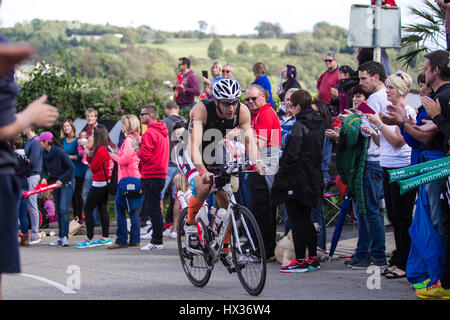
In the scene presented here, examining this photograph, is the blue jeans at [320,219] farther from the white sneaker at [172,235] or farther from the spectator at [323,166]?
the white sneaker at [172,235]

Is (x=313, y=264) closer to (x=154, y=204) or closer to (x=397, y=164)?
(x=397, y=164)

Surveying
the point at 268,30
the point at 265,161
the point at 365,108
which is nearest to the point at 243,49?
the point at 268,30

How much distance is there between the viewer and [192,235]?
312 inches

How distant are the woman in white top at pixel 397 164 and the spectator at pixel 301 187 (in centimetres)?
89

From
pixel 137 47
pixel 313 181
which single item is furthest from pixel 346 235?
pixel 137 47

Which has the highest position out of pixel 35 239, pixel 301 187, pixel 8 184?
pixel 8 184

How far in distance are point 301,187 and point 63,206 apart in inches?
209

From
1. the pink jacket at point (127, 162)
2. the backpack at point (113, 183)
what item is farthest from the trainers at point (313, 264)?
the backpack at point (113, 183)

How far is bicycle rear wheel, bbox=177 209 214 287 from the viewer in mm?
7664

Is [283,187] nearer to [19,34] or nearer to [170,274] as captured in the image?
[170,274]

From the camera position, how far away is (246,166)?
23.3ft

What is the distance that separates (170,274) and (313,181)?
2.12 metres

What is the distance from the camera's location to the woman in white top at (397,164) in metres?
7.91

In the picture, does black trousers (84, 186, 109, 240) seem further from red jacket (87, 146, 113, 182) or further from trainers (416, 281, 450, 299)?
trainers (416, 281, 450, 299)
